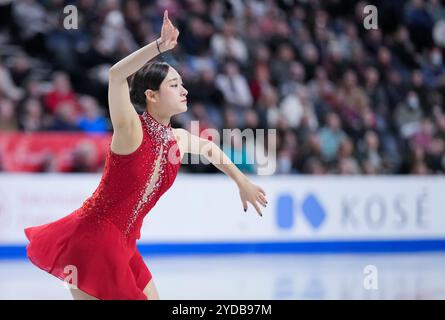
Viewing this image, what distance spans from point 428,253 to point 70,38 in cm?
512

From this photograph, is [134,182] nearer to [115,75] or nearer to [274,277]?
[115,75]

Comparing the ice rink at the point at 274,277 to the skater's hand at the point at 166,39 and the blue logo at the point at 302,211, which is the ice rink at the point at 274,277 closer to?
the blue logo at the point at 302,211

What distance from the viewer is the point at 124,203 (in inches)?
142

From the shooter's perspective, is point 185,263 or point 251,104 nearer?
point 185,263

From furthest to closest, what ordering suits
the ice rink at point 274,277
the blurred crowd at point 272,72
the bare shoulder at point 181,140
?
the blurred crowd at point 272,72, the ice rink at point 274,277, the bare shoulder at point 181,140

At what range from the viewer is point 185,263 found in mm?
8414

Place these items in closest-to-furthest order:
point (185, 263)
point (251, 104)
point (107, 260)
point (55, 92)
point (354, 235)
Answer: point (107, 260) < point (185, 263) < point (55, 92) < point (354, 235) < point (251, 104)

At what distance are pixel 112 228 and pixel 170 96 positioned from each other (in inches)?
26.2

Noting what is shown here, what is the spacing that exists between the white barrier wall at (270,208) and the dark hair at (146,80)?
5085mm

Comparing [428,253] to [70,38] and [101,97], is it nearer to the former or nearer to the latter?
[101,97]

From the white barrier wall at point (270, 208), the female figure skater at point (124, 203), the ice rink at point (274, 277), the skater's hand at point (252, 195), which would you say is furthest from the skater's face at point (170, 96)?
the white barrier wall at point (270, 208)

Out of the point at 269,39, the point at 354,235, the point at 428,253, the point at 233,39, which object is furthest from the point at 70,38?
the point at 428,253

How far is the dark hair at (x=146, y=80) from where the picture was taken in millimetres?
3730

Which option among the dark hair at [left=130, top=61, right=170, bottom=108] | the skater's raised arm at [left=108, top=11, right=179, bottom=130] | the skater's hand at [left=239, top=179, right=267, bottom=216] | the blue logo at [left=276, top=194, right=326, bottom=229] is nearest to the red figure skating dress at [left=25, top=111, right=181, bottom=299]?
the dark hair at [left=130, top=61, right=170, bottom=108]
